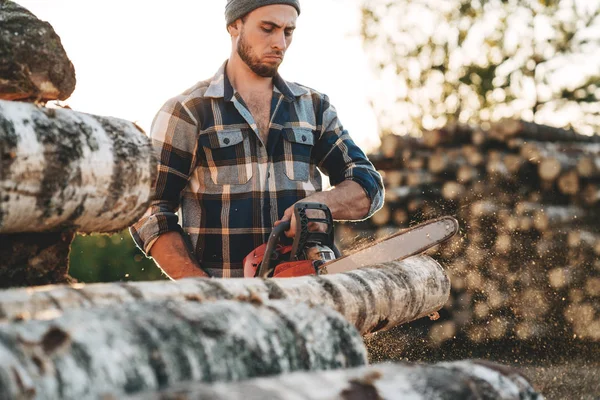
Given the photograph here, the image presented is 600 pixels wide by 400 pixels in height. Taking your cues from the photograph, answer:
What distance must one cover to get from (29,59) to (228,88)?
158 centimetres

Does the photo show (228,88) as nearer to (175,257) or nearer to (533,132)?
(175,257)

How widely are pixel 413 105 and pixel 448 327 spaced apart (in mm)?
11512

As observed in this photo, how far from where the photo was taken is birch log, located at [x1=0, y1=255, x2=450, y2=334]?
1.72 meters

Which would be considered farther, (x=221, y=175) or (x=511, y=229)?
(x=511, y=229)

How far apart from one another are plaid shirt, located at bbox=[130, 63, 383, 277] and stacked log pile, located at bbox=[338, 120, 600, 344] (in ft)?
9.43

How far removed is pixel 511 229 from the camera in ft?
21.1

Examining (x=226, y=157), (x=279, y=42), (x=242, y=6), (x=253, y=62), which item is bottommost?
(x=226, y=157)

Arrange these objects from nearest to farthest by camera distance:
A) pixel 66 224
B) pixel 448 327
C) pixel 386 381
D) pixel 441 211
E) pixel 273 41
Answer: pixel 386 381
pixel 66 224
pixel 273 41
pixel 448 327
pixel 441 211

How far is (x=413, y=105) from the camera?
17.2m

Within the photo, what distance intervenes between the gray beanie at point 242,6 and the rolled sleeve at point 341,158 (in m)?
0.56

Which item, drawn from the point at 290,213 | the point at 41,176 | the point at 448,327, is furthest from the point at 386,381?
the point at 448,327

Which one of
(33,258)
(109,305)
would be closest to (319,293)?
(33,258)

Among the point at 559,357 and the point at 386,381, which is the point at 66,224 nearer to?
the point at 386,381

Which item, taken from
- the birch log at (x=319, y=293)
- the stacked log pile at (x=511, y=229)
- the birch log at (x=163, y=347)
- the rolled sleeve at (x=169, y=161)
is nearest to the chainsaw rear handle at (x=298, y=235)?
the birch log at (x=319, y=293)
